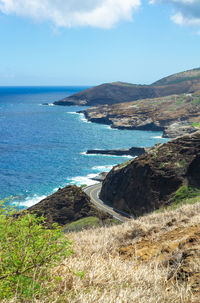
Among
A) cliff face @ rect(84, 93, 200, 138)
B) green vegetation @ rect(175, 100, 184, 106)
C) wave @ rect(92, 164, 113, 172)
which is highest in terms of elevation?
green vegetation @ rect(175, 100, 184, 106)

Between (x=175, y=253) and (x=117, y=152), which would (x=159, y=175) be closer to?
(x=175, y=253)

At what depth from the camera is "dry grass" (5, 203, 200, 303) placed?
426 cm

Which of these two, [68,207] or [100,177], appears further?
[100,177]

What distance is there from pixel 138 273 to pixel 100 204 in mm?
45223

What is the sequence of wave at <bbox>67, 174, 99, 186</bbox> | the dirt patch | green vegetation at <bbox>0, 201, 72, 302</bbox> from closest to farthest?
green vegetation at <bbox>0, 201, 72, 302</bbox>, the dirt patch, wave at <bbox>67, 174, 99, 186</bbox>

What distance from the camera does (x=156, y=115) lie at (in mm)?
159750

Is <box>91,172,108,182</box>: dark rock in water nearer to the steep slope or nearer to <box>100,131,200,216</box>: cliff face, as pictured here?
<box>100,131,200,216</box>: cliff face

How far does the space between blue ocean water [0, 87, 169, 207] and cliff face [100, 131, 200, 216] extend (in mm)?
17173

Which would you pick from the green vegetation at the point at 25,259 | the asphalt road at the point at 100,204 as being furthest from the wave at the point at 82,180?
the green vegetation at the point at 25,259

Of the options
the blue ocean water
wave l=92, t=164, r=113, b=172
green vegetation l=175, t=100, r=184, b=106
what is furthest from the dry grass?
green vegetation l=175, t=100, r=184, b=106

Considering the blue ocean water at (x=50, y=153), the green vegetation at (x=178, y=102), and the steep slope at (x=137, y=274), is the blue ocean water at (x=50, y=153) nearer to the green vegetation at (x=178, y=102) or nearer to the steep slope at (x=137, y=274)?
the steep slope at (x=137, y=274)

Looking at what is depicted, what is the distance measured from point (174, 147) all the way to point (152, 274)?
39676 millimetres

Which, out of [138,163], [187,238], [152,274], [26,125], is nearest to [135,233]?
[187,238]

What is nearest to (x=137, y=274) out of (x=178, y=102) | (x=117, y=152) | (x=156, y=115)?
(x=117, y=152)
